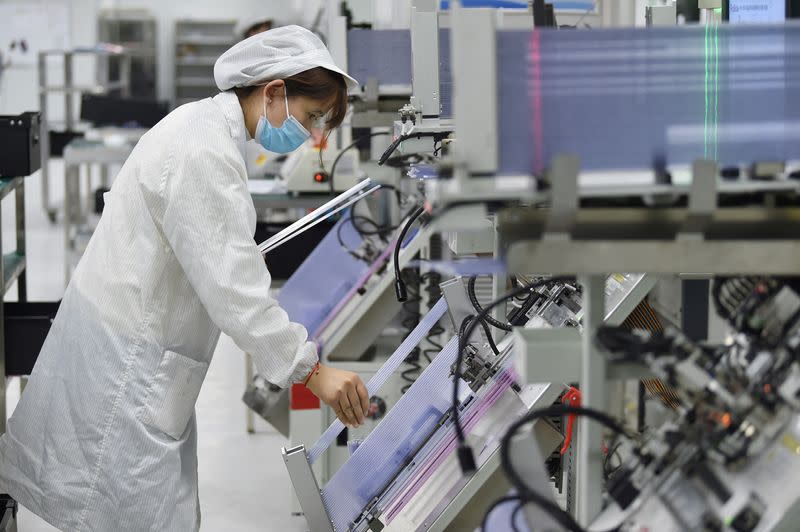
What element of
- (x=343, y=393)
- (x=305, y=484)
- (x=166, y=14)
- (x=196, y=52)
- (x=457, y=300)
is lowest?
(x=305, y=484)

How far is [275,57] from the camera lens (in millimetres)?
1978

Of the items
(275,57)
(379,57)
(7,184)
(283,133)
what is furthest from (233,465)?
(275,57)

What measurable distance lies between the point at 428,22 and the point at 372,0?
335 cm

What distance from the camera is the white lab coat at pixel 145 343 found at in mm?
1873

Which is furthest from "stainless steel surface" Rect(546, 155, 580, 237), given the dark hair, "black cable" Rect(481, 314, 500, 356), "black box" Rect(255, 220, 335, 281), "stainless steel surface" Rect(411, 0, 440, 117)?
"black box" Rect(255, 220, 335, 281)

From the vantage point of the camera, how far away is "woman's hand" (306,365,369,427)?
189 cm

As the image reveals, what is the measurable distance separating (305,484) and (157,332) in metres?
0.50

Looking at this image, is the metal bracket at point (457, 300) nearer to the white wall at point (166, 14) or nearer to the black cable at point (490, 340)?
the black cable at point (490, 340)

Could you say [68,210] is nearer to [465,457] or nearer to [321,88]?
[321,88]

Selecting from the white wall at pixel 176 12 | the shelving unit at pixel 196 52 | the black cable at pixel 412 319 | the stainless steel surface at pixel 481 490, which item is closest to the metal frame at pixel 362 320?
the black cable at pixel 412 319

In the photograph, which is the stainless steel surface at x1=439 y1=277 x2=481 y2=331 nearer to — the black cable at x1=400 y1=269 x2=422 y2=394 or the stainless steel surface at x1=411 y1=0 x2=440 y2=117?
the stainless steel surface at x1=411 y1=0 x2=440 y2=117

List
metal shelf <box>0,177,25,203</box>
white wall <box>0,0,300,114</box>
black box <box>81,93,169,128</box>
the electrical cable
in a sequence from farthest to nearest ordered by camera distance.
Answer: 1. white wall <box>0,0,300,114</box>
2. black box <box>81,93,169,128</box>
3. metal shelf <box>0,177,25,203</box>
4. the electrical cable

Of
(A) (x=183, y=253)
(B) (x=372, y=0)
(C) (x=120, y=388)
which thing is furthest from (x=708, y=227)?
(B) (x=372, y=0)

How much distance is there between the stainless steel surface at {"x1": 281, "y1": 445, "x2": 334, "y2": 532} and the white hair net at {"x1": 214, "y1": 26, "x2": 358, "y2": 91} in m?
0.76
